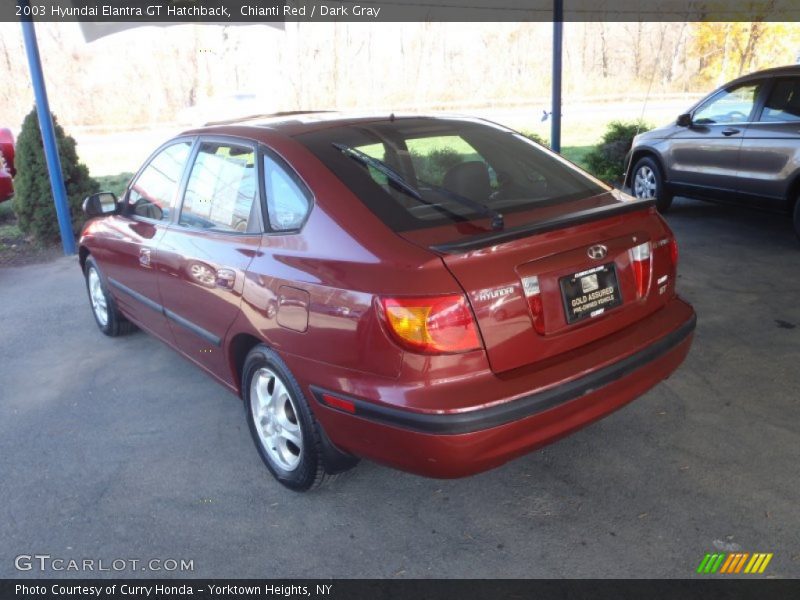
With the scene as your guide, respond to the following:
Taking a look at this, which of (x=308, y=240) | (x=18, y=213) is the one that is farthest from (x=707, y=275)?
(x=18, y=213)

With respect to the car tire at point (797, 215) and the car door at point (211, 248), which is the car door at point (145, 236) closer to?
the car door at point (211, 248)

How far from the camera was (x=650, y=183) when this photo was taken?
8320 mm

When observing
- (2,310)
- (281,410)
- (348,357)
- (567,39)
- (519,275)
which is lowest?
(2,310)

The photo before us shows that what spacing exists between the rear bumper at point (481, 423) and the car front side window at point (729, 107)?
528 cm

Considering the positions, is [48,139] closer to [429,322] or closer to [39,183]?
[39,183]

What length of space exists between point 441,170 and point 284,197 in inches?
31.2

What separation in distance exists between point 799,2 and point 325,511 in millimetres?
15461

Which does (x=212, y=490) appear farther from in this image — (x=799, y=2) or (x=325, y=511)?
(x=799, y=2)

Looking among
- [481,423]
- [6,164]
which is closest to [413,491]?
[481,423]

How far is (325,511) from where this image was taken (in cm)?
296

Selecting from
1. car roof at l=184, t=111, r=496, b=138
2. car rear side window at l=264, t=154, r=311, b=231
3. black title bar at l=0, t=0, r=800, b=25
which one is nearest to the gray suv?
car roof at l=184, t=111, r=496, b=138

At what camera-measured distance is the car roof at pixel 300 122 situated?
325 centimetres
